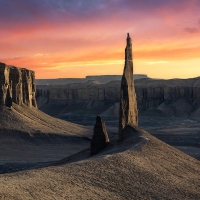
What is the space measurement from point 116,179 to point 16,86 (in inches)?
2034

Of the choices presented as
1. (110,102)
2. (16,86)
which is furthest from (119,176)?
(110,102)

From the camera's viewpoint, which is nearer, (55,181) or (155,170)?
(55,181)

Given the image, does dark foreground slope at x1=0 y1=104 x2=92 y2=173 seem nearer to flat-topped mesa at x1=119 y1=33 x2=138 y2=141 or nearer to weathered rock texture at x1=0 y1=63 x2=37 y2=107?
weathered rock texture at x1=0 y1=63 x2=37 y2=107

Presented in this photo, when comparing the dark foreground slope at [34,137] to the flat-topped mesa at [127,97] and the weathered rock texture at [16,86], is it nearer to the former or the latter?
the weathered rock texture at [16,86]

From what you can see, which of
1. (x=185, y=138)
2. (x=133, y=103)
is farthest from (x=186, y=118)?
(x=133, y=103)

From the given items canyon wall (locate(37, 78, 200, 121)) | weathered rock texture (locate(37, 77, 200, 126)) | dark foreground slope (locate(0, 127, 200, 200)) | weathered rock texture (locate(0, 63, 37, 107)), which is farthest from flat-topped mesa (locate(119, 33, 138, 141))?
canyon wall (locate(37, 78, 200, 121))

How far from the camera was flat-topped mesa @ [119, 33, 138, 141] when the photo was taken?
123ft

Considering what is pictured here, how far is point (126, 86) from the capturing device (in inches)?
1494

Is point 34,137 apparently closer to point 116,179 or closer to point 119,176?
point 119,176

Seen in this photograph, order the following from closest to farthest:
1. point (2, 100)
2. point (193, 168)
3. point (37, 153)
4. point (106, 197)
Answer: point (106, 197)
point (193, 168)
point (37, 153)
point (2, 100)

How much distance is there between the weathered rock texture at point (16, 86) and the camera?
68.6 meters

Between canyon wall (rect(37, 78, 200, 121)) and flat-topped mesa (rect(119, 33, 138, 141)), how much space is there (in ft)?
249

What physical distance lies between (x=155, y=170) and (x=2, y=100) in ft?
149

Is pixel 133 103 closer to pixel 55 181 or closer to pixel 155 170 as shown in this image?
pixel 155 170
